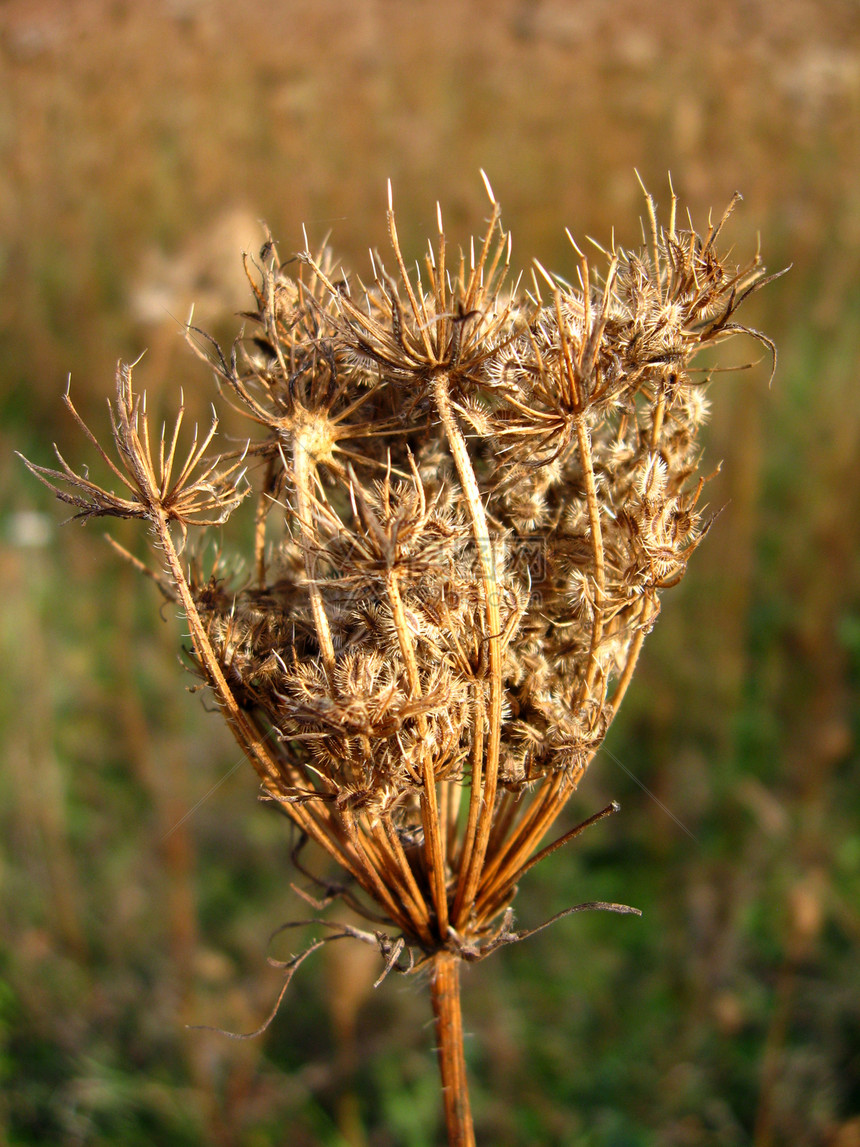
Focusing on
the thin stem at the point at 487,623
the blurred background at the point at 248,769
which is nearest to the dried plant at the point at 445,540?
the thin stem at the point at 487,623

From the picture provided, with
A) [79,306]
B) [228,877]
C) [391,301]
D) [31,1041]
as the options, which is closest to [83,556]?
[79,306]

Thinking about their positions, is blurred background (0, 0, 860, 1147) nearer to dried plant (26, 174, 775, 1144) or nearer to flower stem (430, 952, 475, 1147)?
flower stem (430, 952, 475, 1147)

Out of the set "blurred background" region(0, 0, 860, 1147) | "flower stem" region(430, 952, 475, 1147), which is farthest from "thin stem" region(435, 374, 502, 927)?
"blurred background" region(0, 0, 860, 1147)

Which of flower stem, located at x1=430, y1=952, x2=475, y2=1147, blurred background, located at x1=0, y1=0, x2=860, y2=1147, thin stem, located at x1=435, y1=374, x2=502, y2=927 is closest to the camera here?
thin stem, located at x1=435, y1=374, x2=502, y2=927

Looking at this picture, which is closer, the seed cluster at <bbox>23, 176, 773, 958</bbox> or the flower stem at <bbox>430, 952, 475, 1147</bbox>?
the seed cluster at <bbox>23, 176, 773, 958</bbox>

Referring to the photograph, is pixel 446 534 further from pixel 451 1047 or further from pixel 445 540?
pixel 451 1047

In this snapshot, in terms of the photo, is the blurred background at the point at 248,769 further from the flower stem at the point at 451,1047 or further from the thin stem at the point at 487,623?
the thin stem at the point at 487,623

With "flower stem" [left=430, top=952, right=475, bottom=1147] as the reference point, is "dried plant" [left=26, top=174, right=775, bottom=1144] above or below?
above
